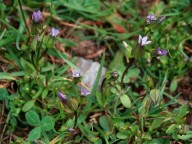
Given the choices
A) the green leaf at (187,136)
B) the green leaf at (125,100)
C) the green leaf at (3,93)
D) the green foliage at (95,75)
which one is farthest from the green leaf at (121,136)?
the green leaf at (3,93)

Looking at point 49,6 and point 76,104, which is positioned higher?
point 49,6

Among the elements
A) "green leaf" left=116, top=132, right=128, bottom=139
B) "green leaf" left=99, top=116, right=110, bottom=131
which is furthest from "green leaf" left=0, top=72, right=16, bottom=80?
"green leaf" left=116, top=132, right=128, bottom=139

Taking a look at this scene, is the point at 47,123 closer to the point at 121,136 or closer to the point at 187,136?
the point at 121,136

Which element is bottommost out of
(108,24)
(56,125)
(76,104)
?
(56,125)

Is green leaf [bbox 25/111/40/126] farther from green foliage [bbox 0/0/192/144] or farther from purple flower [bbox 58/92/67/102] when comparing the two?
purple flower [bbox 58/92/67/102]

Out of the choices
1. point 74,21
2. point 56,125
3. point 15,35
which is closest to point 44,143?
point 56,125

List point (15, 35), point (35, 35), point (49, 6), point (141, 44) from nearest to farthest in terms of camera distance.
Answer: point (141, 44) → point (35, 35) → point (15, 35) → point (49, 6)

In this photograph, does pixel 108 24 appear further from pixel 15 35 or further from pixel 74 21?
pixel 15 35
